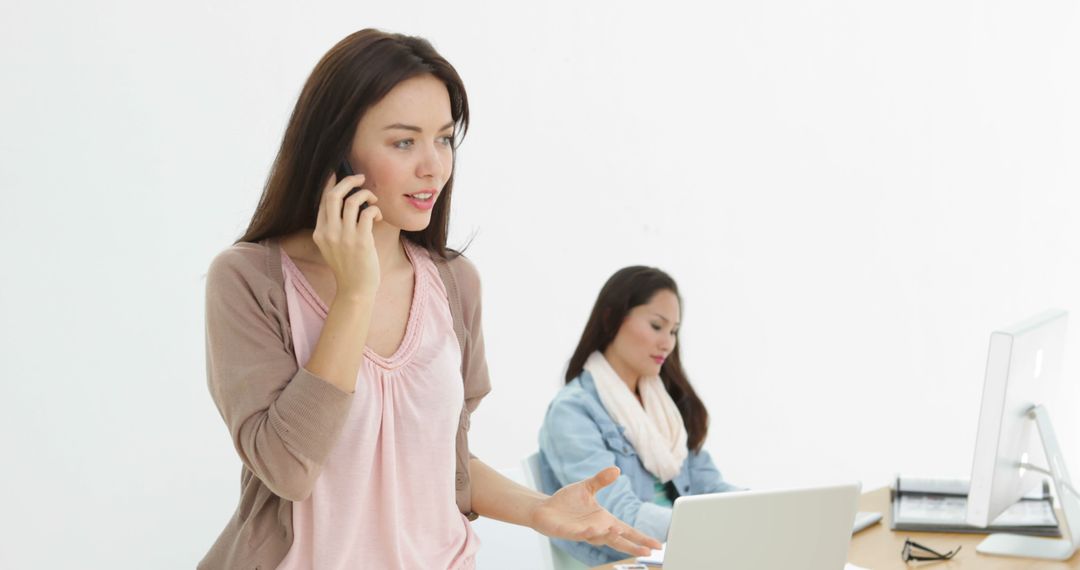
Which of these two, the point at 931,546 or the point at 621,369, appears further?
the point at 621,369

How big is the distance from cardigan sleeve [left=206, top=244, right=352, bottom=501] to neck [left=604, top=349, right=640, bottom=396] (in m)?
1.70

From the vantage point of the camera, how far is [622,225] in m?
4.15

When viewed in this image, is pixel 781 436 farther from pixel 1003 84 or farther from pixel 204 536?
pixel 204 536

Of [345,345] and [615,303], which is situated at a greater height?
[615,303]

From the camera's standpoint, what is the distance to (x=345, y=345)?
1.37 m

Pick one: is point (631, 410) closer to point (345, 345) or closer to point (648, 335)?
point (648, 335)

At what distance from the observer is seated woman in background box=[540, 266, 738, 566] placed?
2807 mm

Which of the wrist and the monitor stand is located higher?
the monitor stand

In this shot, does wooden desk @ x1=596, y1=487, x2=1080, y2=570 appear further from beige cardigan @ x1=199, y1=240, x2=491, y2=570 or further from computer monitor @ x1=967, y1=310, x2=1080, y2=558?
beige cardigan @ x1=199, y1=240, x2=491, y2=570

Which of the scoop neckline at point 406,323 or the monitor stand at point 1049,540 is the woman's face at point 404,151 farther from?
the monitor stand at point 1049,540

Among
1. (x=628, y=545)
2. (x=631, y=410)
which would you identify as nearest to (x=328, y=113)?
(x=628, y=545)

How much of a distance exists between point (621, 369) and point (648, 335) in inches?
4.9

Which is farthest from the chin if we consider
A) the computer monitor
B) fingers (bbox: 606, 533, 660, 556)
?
the computer monitor

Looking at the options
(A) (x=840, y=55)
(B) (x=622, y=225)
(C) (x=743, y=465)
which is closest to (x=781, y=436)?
(C) (x=743, y=465)
